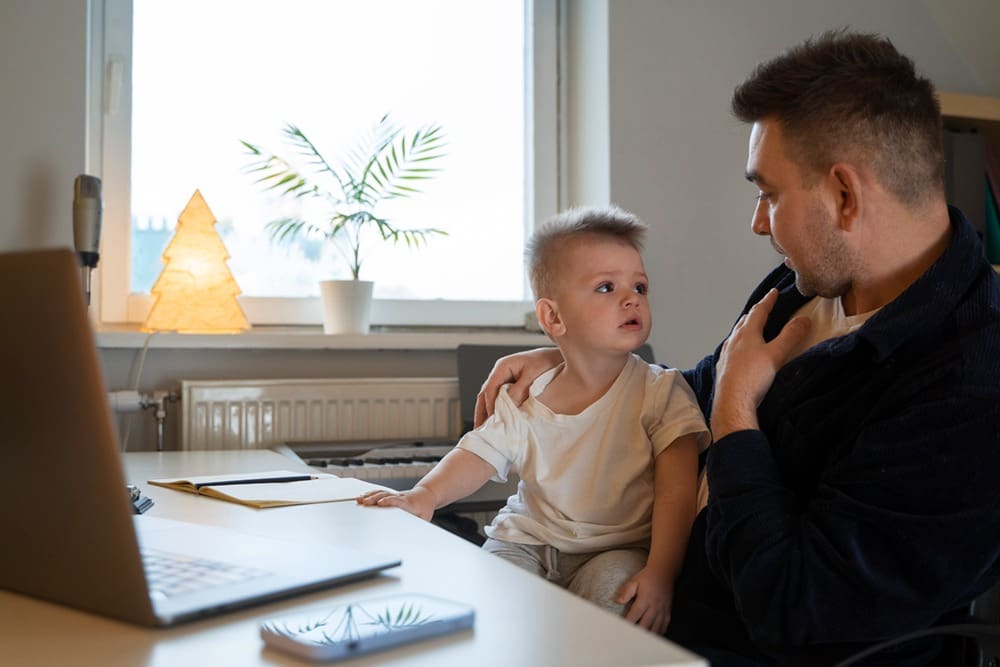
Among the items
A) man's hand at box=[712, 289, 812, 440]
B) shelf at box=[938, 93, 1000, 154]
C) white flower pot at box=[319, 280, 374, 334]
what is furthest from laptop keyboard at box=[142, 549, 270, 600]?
shelf at box=[938, 93, 1000, 154]

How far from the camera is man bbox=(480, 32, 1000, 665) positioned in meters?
1.02

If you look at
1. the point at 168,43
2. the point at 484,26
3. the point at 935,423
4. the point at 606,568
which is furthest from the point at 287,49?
the point at 935,423

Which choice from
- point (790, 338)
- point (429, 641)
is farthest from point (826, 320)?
point (429, 641)

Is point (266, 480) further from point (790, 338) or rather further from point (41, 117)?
point (41, 117)

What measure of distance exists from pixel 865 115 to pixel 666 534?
0.62 meters

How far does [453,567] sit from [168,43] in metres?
2.33

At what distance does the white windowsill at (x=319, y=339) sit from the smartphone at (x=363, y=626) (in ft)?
6.31

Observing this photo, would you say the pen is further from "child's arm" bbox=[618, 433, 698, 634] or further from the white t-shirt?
the white t-shirt

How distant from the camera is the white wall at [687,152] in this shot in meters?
2.90

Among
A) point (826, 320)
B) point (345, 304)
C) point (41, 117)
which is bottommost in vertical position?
A: point (826, 320)

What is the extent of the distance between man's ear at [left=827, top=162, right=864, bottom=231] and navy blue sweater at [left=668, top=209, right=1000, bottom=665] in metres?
0.12

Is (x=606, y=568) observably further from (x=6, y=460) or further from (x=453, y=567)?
(x=6, y=460)

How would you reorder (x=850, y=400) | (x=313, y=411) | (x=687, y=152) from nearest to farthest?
(x=850, y=400) → (x=313, y=411) → (x=687, y=152)

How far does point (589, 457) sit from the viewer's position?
1506 millimetres
